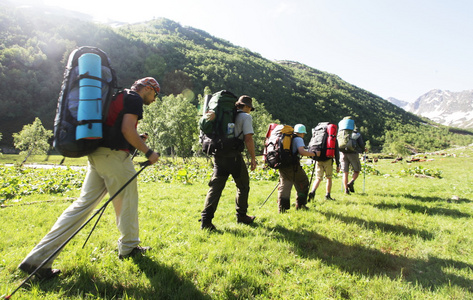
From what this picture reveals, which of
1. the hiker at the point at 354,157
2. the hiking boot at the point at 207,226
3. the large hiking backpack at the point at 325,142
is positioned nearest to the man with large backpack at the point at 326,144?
the large hiking backpack at the point at 325,142

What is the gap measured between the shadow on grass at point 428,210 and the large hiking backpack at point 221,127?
5595 mm

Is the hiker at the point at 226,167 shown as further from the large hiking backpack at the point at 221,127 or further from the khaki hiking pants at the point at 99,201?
the khaki hiking pants at the point at 99,201

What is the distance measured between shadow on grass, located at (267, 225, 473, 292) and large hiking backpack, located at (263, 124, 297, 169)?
2.15 m

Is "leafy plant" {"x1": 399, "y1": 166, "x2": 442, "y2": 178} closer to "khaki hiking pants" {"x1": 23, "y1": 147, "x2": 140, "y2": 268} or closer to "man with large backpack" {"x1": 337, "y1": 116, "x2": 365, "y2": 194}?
"man with large backpack" {"x1": 337, "y1": 116, "x2": 365, "y2": 194}

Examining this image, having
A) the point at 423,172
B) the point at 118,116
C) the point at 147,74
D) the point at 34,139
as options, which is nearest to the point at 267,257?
the point at 118,116

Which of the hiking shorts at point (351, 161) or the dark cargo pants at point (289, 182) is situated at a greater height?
the hiking shorts at point (351, 161)

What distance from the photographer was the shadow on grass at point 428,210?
6.29 meters

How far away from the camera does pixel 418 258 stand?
3922mm

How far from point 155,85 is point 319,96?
19103 cm

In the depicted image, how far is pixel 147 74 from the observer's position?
136375 millimetres

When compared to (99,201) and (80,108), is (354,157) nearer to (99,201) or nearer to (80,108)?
(99,201)

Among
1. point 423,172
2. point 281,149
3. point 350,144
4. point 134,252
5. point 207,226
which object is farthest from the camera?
point 423,172

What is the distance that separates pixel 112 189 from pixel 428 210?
27.5 ft

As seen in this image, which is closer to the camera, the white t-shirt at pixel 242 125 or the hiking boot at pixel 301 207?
the white t-shirt at pixel 242 125
